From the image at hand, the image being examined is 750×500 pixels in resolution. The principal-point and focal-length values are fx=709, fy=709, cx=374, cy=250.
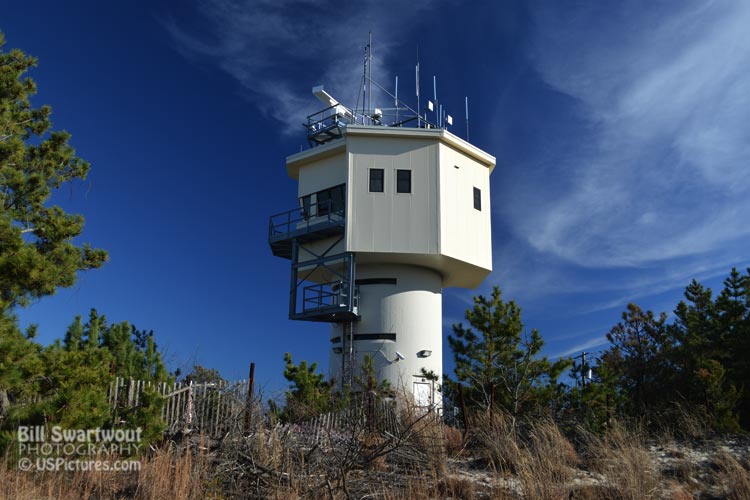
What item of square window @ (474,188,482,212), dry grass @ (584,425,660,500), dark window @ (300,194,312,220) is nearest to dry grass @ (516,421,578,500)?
dry grass @ (584,425,660,500)

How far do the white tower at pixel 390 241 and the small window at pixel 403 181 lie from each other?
0.12 ft

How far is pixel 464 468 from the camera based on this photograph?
12.4 metres

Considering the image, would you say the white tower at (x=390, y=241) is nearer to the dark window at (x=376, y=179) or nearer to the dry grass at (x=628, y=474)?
the dark window at (x=376, y=179)

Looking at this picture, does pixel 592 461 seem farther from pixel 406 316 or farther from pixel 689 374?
pixel 406 316

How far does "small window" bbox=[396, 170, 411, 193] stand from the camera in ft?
87.8

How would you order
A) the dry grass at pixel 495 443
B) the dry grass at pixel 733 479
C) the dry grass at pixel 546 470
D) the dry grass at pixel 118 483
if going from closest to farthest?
the dry grass at pixel 118 483, the dry grass at pixel 546 470, the dry grass at pixel 733 479, the dry grass at pixel 495 443

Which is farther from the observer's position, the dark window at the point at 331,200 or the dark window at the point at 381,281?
the dark window at the point at 331,200

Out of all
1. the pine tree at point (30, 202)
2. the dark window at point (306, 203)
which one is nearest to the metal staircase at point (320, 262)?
the dark window at point (306, 203)

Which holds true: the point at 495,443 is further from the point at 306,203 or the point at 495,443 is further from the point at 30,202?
the point at 306,203

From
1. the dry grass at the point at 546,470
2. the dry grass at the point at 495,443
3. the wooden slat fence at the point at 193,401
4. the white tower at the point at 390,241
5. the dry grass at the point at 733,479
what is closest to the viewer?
the dry grass at the point at 546,470

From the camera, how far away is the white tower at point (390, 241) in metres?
26.3

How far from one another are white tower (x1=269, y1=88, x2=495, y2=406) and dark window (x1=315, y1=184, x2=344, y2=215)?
40mm

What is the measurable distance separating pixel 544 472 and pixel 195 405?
788 cm

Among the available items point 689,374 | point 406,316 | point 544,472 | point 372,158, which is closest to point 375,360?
point 406,316
